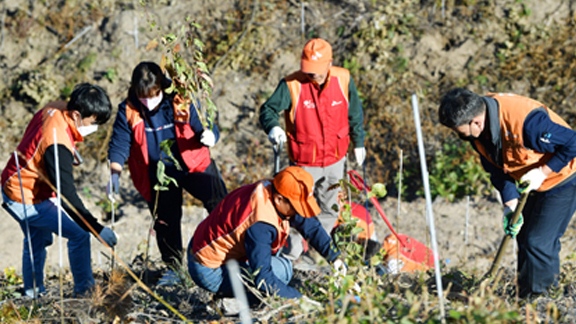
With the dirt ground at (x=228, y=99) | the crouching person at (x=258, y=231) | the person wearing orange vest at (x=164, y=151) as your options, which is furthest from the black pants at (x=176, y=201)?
the dirt ground at (x=228, y=99)

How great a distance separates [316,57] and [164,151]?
3.94ft

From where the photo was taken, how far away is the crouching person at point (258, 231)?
251cm

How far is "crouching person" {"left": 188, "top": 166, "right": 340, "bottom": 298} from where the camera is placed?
2.51m

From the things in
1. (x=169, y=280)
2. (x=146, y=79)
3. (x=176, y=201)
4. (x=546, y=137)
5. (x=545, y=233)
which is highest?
(x=146, y=79)

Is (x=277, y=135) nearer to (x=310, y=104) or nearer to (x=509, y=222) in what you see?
(x=310, y=104)

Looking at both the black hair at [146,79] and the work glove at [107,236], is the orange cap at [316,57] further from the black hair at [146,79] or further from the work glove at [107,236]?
the work glove at [107,236]

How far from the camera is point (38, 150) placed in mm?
3027

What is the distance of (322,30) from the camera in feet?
24.3

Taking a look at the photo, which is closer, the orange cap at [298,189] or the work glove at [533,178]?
the orange cap at [298,189]

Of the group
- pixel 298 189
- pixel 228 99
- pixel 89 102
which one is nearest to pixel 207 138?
pixel 89 102

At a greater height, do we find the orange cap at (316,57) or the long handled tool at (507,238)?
the orange cap at (316,57)

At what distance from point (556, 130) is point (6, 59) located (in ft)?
24.8

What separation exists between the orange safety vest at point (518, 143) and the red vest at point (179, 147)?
1.81 metres

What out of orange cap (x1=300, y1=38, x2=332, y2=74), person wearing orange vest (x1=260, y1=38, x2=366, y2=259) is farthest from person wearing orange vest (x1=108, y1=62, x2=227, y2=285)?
orange cap (x1=300, y1=38, x2=332, y2=74)
